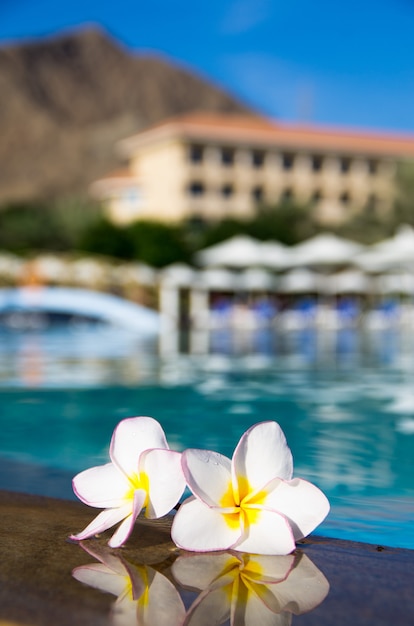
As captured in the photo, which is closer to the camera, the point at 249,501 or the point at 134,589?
the point at 134,589

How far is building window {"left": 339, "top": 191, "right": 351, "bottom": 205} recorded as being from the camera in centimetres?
5619

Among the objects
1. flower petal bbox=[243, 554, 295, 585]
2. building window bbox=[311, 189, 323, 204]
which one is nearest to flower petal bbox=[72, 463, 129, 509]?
→ flower petal bbox=[243, 554, 295, 585]

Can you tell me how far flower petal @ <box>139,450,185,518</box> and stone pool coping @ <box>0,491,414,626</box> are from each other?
9 centimetres

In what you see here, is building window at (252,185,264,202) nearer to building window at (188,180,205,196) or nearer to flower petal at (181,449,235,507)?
building window at (188,180,205,196)

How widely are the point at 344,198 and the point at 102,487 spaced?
183 feet

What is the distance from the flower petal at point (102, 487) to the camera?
78.7 inches

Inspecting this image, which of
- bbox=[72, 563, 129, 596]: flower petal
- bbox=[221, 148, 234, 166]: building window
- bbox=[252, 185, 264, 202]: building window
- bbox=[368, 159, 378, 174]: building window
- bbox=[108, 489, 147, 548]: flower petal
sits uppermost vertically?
bbox=[221, 148, 234, 166]: building window

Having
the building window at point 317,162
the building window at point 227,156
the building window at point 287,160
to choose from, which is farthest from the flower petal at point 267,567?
→ the building window at point 317,162

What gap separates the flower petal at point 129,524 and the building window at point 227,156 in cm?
5090

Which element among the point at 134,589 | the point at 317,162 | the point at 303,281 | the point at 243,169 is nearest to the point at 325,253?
the point at 303,281

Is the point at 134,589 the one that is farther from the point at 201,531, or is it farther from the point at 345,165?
the point at 345,165

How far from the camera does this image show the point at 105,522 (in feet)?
6.25

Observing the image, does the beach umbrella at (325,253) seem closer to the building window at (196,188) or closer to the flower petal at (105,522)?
the flower petal at (105,522)

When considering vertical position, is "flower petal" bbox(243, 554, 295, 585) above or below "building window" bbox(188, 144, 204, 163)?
below
